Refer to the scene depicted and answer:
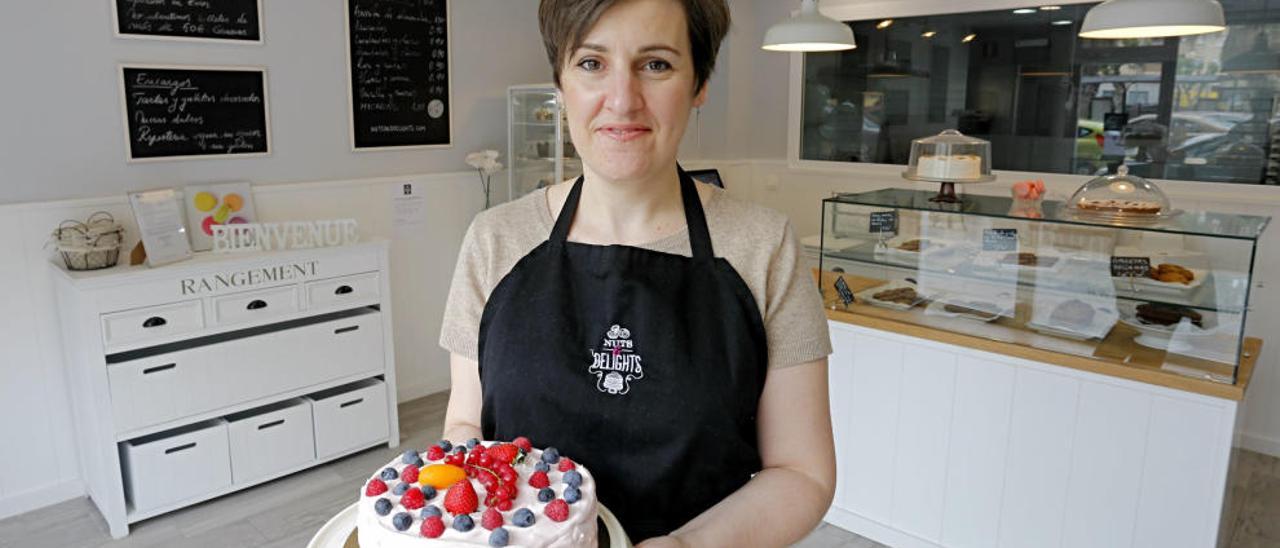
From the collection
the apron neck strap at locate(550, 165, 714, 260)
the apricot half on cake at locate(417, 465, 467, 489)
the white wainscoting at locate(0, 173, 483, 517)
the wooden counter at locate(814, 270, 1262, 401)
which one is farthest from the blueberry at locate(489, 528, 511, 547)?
the white wainscoting at locate(0, 173, 483, 517)

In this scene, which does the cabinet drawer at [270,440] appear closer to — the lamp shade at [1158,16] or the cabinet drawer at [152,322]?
the cabinet drawer at [152,322]

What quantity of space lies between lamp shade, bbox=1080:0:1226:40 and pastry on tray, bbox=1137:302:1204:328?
0.81 meters

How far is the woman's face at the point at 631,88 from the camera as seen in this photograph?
104cm

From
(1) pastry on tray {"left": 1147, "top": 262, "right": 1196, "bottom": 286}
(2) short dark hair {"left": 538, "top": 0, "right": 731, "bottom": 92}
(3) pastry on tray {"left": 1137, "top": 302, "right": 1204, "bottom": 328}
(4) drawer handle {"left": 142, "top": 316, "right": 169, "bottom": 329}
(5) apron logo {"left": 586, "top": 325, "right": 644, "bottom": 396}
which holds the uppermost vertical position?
(2) short dark hair {"left": 538, "top": 0, "right": 731, "bottom": 92}

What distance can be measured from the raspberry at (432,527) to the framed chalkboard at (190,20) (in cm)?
299

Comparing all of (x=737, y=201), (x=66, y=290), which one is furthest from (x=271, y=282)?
(x=737, y=201)

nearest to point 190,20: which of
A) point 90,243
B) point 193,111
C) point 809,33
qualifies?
point 193,111

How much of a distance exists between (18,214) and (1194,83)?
16.0ft

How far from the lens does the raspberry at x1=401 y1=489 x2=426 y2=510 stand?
104 centimetres

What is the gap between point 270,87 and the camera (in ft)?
11.8

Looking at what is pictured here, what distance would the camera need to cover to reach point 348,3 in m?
3.79

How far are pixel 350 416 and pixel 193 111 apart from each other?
1392 mm

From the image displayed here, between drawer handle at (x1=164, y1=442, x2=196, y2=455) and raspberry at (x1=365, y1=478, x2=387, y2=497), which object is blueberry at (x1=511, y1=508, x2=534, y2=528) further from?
drawer handle at (x1=164, y1=442, x2=196, y2=455)

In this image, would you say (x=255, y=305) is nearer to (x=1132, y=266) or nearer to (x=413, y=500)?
(x=413, y=500)
